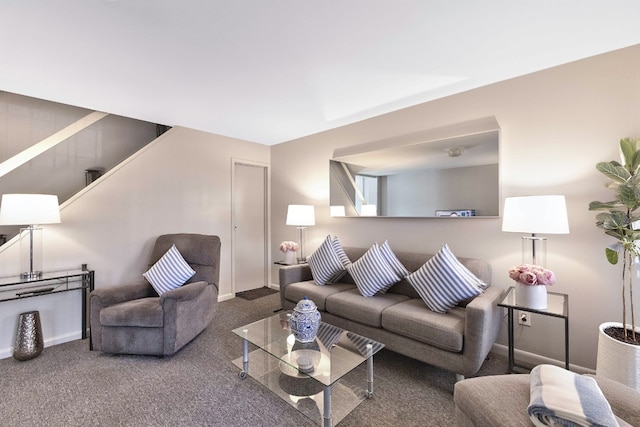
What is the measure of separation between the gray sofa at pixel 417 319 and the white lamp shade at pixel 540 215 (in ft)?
1.90

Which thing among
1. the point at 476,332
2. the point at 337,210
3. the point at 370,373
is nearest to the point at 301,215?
the point at 337,210

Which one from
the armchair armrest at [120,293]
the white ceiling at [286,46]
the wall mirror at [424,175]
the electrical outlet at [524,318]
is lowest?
the electrical outlet at [524,318]

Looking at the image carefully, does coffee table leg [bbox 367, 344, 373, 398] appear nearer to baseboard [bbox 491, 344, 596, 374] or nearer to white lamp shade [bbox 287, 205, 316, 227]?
baseboard [bbox 491, 344, 596, 374]

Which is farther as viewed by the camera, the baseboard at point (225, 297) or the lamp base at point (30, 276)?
the baseboard at point (225, 297)

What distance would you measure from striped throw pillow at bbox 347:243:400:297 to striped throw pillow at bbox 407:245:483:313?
1.11ft

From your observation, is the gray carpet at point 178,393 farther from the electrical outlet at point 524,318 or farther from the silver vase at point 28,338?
the electrical outlet at point 524,318

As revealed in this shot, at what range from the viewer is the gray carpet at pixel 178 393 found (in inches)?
65.4

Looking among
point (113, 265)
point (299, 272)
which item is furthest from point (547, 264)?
point (113, 265)

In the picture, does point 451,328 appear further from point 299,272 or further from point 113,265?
point 113,265

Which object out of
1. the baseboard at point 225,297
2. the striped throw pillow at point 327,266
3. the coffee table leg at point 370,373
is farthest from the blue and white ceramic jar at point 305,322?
the baseboard at point 225,297

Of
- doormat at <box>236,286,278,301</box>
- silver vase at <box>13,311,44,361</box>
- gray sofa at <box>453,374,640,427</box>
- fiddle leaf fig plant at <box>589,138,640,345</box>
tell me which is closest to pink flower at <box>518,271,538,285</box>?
fiddle leaf fig plant at <box>589,138,640,345</box>

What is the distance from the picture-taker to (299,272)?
10.7ft

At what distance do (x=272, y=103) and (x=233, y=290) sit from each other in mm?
2680

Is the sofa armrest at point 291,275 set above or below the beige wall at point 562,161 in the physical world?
below
